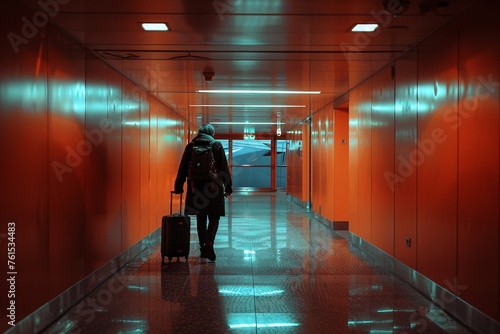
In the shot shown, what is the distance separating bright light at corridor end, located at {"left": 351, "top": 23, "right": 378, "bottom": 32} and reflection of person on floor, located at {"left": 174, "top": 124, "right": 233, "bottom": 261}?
2.77m

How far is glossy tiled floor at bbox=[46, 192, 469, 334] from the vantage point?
13.6 feet

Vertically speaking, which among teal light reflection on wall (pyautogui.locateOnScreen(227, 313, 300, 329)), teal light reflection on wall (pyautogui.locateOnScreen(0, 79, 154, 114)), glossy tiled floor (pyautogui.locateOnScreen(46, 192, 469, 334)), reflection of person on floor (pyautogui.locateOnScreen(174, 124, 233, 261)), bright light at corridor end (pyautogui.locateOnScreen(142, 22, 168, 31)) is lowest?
glossy tiled floor (pyautogui.locateOnScreen(46, 192, 469, 334))

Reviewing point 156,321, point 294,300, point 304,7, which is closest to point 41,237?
point 156,321

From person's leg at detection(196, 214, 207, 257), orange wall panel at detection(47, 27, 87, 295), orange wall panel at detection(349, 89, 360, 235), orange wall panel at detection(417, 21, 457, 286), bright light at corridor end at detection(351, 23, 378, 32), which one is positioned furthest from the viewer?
orange wall panel at detection(349, 89, 360, 235)

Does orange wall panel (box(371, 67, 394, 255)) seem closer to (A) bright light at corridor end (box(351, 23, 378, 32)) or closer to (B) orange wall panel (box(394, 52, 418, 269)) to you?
(B) orange wall panel (box(394, 52, 418, 269))

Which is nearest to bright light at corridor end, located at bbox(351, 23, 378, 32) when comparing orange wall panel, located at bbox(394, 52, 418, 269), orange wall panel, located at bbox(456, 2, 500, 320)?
orange wall panel, located at bbox(456, 2, 500, 320)

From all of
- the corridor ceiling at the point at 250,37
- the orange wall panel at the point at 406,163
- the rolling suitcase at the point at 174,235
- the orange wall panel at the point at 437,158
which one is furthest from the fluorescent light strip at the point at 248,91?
the orange wall panel at the point at 437,158

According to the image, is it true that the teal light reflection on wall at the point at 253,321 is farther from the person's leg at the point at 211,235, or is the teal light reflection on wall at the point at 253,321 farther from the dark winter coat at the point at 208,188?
the person's leg at the point at 211,235

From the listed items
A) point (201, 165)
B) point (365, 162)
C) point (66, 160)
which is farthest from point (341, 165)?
point (66, 160)

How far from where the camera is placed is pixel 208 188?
6809 mm

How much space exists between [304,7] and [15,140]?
2515 millimetres

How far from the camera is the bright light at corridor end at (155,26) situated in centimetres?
474

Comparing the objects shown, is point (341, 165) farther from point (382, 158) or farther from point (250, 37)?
point (250, 37)

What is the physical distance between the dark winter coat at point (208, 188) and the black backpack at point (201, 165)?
117mm
